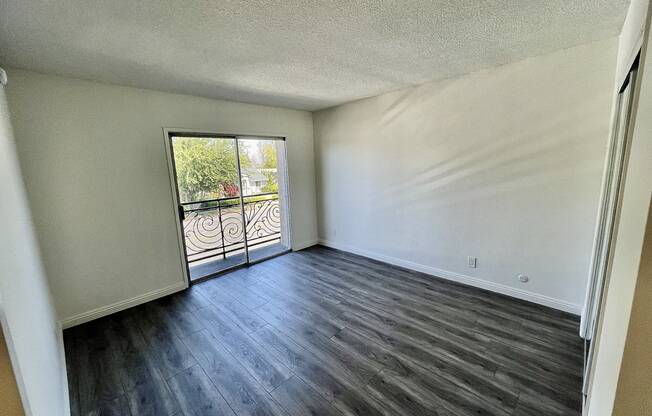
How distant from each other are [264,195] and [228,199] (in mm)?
704

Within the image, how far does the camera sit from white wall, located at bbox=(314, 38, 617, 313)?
2275 millimetres

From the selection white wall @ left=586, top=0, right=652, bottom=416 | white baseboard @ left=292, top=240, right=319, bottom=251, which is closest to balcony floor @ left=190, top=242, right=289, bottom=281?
white baseboard @ left=292, top=240, right=319, bottom=251

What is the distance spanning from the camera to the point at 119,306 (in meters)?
2.85

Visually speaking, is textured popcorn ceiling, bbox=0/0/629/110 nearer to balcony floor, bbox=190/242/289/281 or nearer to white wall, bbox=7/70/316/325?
white wall, bbox=7/70/316/325

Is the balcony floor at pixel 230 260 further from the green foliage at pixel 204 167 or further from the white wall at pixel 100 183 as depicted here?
the green foliage at pixel 204 167

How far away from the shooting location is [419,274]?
3.49 m

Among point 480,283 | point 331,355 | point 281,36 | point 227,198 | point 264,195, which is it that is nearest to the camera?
point 281,36

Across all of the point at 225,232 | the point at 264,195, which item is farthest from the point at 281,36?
the point at 225,232

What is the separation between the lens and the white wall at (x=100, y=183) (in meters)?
2.35

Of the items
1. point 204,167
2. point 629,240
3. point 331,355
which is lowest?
point 331,355

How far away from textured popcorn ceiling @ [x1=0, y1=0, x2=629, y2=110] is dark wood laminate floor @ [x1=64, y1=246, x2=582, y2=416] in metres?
2.43

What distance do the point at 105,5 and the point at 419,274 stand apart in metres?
3.83

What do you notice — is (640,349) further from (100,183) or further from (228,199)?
(228,199)

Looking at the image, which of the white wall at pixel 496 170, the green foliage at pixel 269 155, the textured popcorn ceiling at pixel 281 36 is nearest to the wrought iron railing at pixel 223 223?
the green foliage at pixel 269 155
